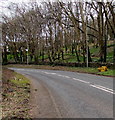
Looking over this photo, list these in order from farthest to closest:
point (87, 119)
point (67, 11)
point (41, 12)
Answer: point (41, 12) < point (67, 11) < point (87, 119)

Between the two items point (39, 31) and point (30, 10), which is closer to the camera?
point (30, 10)

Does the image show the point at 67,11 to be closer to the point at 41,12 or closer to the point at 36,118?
the point at 41,12

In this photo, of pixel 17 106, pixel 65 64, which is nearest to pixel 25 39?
pixel 65 64

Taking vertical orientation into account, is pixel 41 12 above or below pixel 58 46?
above

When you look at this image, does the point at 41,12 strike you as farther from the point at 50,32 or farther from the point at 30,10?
the point at 50,32

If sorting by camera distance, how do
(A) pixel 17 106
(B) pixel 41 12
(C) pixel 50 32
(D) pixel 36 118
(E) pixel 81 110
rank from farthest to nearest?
(C) pixel 50 32 < (B) pixel 41 12 < (A) pixel 17 106 < (E) pixel 81 110 < (D) pixel 36 118

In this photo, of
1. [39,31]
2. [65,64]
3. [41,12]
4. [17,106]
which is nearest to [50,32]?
[39,31]

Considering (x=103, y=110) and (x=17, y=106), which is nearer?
(x=103, y=110)

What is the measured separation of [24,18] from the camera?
148 feet

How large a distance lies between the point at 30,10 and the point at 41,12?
275cm

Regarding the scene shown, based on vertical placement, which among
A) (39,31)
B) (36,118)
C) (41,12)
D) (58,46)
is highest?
(41,12)

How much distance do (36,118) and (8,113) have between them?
110cm

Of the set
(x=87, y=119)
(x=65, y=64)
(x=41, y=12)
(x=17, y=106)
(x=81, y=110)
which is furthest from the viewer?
(x=41, y=12)

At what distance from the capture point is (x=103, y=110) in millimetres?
7352
